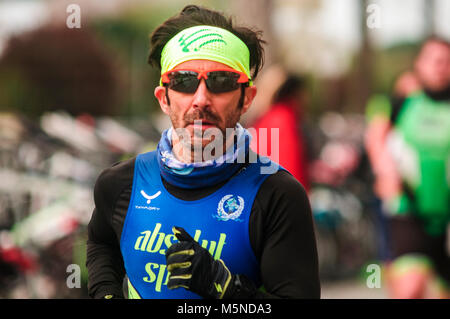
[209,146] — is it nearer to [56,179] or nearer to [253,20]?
[56,179]

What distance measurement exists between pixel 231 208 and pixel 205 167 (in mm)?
159

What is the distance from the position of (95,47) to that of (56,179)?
450 inches

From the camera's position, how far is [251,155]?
237 centimetres

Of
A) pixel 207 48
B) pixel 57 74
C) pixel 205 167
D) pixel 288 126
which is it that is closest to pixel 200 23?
pixel 207 48

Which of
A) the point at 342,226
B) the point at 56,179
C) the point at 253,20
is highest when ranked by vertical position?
the point at 253,20

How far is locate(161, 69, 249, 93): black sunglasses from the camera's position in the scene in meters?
2.27

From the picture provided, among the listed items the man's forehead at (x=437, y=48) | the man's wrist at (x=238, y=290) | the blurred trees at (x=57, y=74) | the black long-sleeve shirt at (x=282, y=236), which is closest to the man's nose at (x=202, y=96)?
the black long-sleeve shirt at (x=282, y=236)

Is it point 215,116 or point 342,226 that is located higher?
point 215,116

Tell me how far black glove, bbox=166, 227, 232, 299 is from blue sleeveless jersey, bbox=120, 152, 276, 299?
4.0 inches

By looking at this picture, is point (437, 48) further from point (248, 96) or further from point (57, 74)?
point (57, 74)

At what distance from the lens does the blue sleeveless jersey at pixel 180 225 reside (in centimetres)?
219

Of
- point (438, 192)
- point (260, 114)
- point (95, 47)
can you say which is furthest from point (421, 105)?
point (95, 47)

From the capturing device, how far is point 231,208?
87.0 inches

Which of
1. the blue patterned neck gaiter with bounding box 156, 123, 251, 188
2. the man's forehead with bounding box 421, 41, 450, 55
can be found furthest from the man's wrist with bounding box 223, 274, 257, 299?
the man's forehead with bounding box 421, 41, 450, 55
